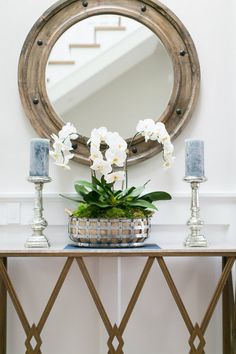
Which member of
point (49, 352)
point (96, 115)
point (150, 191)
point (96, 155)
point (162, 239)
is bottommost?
point (49, 352)

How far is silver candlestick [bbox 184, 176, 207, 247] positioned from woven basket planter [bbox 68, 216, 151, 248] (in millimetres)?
208

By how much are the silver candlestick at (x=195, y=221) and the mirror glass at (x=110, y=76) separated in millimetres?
369

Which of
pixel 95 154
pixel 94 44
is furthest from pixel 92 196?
pixel 94 44

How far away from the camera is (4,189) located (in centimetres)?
199

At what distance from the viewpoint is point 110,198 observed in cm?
177

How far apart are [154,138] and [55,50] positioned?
611mm

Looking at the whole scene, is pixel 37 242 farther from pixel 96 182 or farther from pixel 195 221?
pixel 195 221

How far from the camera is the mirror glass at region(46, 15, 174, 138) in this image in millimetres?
1998

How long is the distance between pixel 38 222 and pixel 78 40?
2.68ft

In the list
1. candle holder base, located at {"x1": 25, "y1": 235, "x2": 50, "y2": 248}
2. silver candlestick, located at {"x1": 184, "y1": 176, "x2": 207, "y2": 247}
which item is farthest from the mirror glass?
candle holder base, located at {"x1": 25, "y1": 235, "x2": 50, "y2": 248}

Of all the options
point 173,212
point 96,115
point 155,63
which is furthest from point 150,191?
point 155,63

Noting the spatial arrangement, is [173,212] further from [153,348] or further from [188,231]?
[153,348]

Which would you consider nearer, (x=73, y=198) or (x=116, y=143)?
(x=116, y=143)

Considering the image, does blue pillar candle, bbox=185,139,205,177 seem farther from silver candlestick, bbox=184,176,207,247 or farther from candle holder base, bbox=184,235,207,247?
candle holder base, bbox=184,235,207,247
